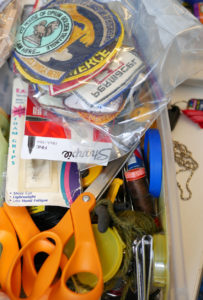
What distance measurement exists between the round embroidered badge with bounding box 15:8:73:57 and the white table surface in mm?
295

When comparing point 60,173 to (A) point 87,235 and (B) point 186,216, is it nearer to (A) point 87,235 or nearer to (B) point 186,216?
(A) point 87,235

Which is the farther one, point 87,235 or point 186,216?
point 186,216

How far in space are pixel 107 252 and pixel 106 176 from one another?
0.11 m

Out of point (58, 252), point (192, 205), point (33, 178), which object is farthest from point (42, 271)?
point (192, 205)

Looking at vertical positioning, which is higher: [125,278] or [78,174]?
[78,174]

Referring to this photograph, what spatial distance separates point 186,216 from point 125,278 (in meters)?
0.16

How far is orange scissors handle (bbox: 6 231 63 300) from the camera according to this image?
0.34 m

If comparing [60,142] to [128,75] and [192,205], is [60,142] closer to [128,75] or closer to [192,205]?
[128,75]

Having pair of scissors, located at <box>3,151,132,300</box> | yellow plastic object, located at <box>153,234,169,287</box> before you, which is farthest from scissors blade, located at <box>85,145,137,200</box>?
yellow plastic object, located at <box>153,234,169,287</box>

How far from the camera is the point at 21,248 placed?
1.25 feet

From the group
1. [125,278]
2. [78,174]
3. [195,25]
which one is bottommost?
[125,278]

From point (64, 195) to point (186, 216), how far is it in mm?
213

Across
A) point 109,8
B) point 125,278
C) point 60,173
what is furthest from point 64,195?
point 109,8

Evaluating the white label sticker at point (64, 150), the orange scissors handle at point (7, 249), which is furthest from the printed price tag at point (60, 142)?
the orange scissors handle at point (7, 249)
